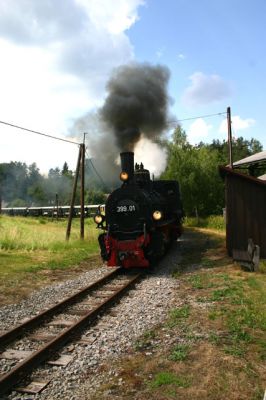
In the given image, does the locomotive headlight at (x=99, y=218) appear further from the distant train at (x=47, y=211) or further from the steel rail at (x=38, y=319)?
the distant train at (x=47, y=211)

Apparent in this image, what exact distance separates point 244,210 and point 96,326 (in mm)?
6833

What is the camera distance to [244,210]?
11.7m

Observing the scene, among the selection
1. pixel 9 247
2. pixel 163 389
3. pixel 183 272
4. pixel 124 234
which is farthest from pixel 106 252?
pixel 163 389

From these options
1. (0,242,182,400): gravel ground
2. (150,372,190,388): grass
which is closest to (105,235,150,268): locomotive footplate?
(0,242,182,400): gravel ground

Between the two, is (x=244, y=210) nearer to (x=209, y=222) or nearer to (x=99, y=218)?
(x=99, y=218)

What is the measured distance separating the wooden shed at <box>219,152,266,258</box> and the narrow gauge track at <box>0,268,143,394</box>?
157 inches

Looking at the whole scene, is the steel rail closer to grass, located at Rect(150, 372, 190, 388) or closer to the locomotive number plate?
grass, located at Rect(150, 372, 190, 388)

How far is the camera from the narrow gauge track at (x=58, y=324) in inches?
181

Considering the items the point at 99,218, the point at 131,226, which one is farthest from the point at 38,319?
the point at 99,218

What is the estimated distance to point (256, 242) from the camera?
452 inches

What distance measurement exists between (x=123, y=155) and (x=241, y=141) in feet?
328

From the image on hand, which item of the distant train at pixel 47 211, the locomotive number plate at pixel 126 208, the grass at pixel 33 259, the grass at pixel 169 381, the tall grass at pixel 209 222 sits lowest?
the grass at pixel 169 381

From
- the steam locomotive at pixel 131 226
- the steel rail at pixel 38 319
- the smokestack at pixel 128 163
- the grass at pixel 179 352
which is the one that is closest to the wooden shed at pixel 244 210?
the steam locomotive at pixel 131 226

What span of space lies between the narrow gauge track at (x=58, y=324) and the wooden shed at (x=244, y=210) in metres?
3.98
